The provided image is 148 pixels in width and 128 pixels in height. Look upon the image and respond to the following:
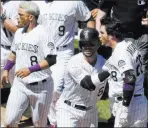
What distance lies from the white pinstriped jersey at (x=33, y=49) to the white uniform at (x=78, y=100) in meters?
0.79

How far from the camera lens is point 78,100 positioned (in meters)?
5.70

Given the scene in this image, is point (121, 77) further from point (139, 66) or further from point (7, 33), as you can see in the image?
point (7, 33)

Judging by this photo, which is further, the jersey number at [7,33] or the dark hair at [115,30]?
the jersey number at [7,33]

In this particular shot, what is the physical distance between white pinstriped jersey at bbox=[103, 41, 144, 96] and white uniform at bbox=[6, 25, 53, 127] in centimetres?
95

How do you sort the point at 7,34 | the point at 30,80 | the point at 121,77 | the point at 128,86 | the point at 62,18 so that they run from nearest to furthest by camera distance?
the point at 128,86
the point at 121,77
the point at 30,80
the point at 62,18
the point at 7,34

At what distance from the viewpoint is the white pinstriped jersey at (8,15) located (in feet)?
25.7

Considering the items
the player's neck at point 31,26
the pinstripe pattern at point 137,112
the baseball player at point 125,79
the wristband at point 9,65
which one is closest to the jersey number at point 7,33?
the wristband at point 9,65

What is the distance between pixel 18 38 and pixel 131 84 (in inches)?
70.4

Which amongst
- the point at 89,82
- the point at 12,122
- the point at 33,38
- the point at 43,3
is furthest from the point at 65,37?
the point at 89,82

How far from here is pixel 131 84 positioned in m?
5.45

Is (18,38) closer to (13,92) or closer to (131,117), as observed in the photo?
(13,92)

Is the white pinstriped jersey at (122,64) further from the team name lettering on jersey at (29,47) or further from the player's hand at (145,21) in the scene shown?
the player's hand at (145,21)

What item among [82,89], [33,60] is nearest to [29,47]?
[33,60]

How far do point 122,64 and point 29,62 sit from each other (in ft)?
4.64
